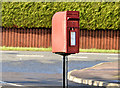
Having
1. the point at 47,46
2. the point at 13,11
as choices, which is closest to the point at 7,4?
the point at 13,11

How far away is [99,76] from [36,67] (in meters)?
3.63

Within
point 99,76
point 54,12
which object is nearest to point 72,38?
point 99,76

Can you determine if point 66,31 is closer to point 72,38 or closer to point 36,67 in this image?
point 72,38

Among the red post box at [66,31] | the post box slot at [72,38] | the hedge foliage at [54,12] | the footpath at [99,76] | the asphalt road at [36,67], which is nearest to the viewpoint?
the red post box at [66,31]

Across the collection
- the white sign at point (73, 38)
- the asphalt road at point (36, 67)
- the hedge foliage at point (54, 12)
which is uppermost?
the hedge foliage at point (54, 12)

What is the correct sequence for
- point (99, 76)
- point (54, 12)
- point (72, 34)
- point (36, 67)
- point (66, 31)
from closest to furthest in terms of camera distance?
point (66, 31) → point (72, 34) → point (99, 76) → point (36, 67) → point (54, 12)

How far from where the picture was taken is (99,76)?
11.9 metres

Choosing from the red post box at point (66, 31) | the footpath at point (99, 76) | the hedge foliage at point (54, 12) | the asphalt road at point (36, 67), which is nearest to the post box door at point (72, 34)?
the red post box at point (66, 31)

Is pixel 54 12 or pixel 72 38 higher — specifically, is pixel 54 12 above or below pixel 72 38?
above

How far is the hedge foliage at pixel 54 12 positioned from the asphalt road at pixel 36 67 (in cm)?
535

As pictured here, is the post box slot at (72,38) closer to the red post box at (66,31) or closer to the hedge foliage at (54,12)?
the red post box at (66,31)

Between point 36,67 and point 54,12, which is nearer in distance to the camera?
point 36,67

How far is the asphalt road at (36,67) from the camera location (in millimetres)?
11133

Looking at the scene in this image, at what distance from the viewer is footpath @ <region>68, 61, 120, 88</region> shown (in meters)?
10.6
